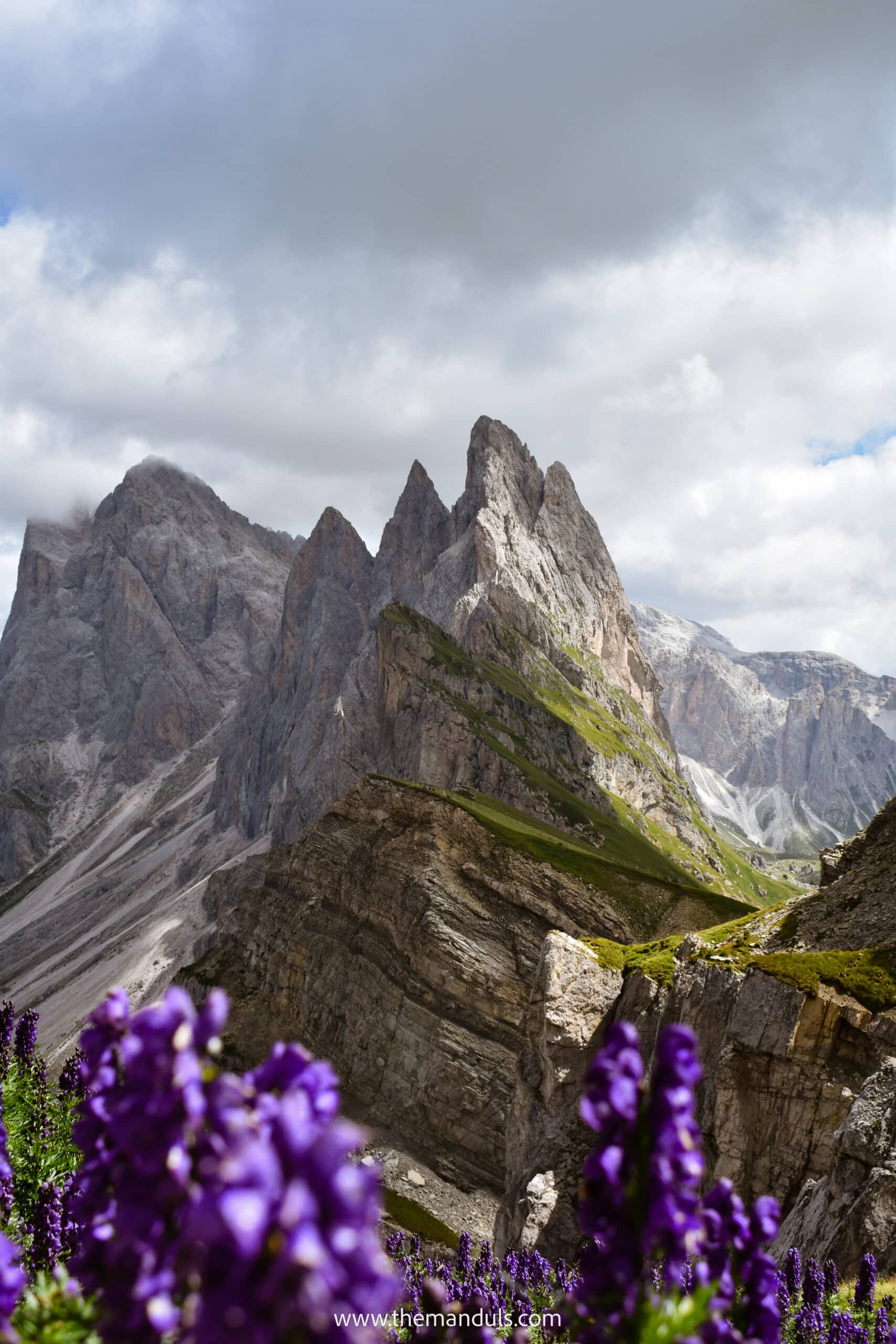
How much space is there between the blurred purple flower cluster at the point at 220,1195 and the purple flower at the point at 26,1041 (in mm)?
11415

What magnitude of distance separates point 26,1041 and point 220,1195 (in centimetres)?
1525

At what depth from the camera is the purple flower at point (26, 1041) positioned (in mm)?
16203

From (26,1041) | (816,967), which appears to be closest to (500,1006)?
(816,967)

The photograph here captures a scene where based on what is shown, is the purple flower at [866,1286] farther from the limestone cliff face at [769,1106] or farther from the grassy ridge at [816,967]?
the grassy ridge at [816,967]

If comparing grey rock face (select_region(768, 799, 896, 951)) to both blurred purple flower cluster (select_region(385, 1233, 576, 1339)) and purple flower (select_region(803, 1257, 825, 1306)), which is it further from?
purple flower (select_region(803, 1257, 825, 1306))

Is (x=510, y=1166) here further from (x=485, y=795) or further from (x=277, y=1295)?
(x=485, y=795)

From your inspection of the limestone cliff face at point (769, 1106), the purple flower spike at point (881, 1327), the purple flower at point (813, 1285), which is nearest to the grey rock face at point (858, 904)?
the limestone cliff face at point (769, 1106)

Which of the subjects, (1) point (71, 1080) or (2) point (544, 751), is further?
(2) point (544, 751)

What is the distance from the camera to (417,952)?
84.7 m

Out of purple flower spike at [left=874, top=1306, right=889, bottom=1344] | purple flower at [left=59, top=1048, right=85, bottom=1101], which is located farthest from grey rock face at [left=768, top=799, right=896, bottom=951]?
purple flower at [left=59, top=1048, right=85, bottom=1101]

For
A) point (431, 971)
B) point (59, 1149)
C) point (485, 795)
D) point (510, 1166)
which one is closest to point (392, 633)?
point (485, 795)

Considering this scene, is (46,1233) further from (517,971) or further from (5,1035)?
(517,971)

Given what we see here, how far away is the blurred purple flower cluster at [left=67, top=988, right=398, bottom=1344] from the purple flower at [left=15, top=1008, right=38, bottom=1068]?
1141 centimetres

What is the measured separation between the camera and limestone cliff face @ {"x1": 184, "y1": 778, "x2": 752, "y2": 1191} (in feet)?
255
